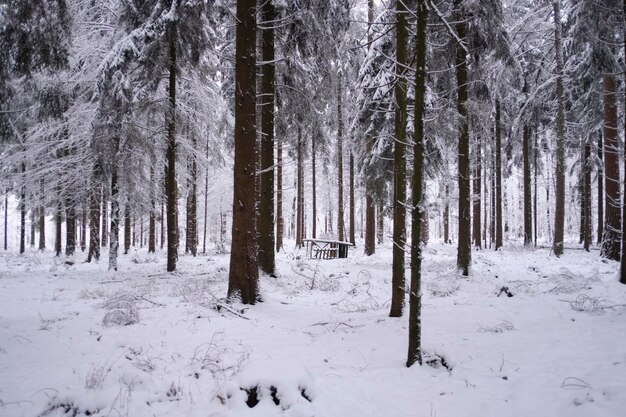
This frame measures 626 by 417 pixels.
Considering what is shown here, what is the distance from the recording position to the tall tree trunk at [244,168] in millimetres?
6871

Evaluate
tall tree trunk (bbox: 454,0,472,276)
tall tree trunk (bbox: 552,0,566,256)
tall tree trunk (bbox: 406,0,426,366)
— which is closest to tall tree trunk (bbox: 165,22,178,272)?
tall tree trunk (bbox: 406,0,426,366)

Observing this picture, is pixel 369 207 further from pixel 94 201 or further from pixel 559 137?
pixel 94 201

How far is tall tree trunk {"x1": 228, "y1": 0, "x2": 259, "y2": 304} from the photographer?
6871 millimetres

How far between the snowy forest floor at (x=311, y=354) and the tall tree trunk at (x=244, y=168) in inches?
23.4

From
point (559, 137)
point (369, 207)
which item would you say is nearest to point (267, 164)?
point (369, 207)

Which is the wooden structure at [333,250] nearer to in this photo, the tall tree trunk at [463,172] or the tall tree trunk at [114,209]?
the tall tree trunk at [463,172]

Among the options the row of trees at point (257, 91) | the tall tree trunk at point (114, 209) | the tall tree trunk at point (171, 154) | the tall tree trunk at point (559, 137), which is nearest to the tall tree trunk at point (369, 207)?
the row of trees at point (257, 91)

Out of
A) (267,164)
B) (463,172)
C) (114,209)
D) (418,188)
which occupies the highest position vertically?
(267,164)

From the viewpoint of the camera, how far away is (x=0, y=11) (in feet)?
21.3

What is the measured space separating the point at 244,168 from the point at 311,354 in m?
3.73

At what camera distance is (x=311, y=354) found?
493cm

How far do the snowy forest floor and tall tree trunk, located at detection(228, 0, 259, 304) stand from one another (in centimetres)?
59

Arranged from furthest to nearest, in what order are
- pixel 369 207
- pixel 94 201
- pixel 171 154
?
pixel 94 201 < pixel 369 207 < pixel 171 154

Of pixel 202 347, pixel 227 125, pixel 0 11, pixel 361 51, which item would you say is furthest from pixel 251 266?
pixel 361 51
